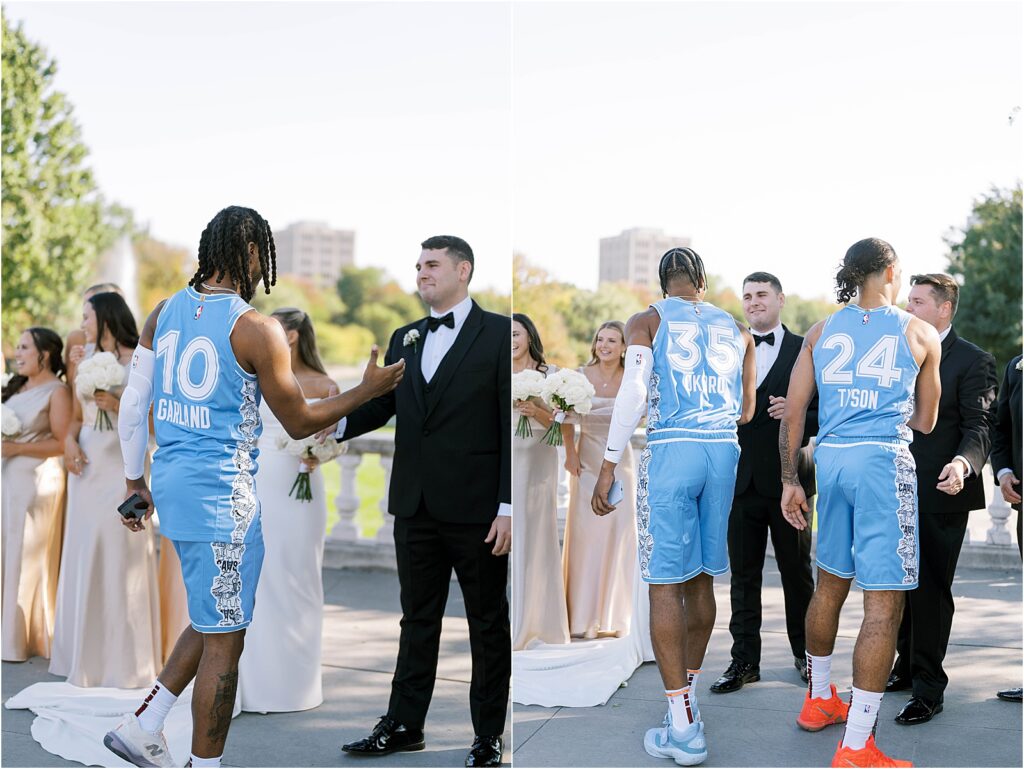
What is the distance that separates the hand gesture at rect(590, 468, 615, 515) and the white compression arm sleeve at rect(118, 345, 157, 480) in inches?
73.5

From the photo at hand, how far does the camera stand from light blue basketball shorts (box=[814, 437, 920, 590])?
3928 mm

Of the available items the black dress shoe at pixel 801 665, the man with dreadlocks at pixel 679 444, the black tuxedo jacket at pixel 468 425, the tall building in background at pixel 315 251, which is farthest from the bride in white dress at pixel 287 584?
the tall building in background at pixel 315 251

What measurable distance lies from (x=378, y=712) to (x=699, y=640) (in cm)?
163

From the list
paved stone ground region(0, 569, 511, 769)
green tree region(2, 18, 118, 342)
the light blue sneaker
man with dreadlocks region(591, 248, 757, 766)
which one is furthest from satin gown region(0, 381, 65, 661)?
green tree region(2, 18, 118, 342)

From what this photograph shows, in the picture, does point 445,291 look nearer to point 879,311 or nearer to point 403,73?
point 879,311

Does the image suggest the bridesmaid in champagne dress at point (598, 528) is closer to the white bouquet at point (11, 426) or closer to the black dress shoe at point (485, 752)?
the black dress shoe at point (485, 752)

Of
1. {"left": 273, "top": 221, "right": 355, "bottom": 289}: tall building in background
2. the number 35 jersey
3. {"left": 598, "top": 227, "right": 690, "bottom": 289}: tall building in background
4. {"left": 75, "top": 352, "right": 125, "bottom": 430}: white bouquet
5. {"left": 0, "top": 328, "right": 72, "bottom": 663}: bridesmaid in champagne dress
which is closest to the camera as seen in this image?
the number 35 jersey

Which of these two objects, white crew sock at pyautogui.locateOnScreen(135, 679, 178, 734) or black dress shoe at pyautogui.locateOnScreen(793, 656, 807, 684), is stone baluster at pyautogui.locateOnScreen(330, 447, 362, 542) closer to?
white crew sock at pyautogui.locateOnScreen(135, 679, 178, 734)

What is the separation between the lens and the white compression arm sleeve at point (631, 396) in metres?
4.20

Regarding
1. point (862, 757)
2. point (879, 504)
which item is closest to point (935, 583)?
point (879, 504)

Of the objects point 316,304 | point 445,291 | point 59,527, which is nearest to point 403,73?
point 316,304

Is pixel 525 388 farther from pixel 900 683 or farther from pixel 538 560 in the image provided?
pixel 900 683

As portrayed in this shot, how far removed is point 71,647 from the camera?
5512 mm

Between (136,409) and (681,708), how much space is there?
2.54m
